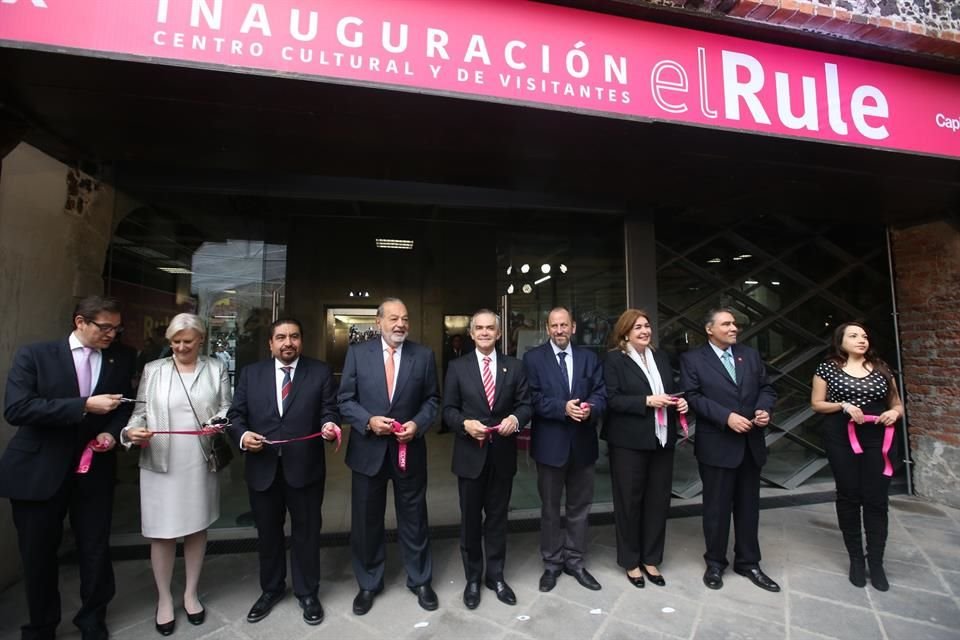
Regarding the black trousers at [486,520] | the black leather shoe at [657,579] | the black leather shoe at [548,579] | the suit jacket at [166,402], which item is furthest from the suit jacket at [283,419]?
the black leather shoe at [657,579]

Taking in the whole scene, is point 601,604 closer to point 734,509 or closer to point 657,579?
point 657,579

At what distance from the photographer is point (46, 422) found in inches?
91.9

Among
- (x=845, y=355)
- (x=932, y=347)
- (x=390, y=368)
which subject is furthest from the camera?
(x=932, y=347)

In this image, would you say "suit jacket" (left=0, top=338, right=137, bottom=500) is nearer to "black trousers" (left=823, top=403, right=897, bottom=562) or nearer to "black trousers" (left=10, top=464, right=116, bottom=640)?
"black trousers" (left=10, top=464, right=116, bottom=640)

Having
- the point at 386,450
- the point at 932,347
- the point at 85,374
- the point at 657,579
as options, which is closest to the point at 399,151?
the point at 386,450

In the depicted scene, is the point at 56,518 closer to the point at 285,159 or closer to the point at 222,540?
the point at 222,540

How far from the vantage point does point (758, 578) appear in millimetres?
3168

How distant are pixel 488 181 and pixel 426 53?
1610 mm

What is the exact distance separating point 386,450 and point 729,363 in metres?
2.53

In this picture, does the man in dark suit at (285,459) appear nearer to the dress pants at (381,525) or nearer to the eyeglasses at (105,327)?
the dress pants at (381,525)

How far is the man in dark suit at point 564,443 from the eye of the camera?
3131 millimetres

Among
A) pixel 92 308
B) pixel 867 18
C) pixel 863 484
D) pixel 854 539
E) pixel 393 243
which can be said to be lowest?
pixel 854 539

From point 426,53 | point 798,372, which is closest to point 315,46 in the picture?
point 426,53

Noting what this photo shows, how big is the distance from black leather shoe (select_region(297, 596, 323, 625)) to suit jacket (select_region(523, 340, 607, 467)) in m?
1.68
